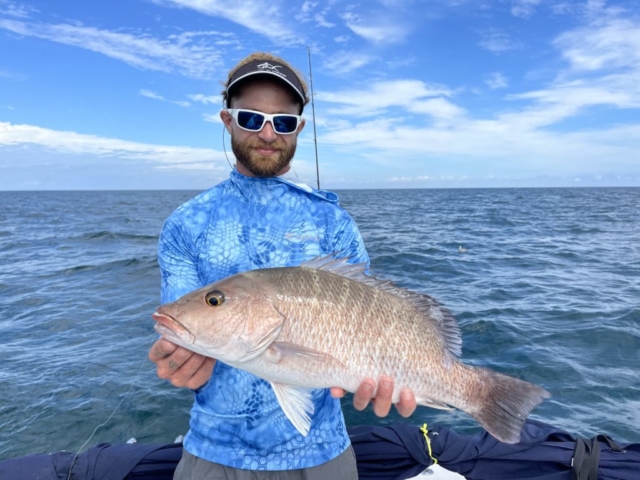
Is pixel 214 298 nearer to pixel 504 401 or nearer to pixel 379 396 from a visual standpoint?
pixel 379 396

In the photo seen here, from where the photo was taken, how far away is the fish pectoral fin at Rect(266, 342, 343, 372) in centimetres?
231

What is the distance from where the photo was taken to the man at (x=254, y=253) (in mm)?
2430

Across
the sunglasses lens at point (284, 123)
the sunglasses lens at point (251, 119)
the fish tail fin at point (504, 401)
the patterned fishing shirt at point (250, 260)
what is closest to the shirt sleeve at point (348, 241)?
the patterned fishing shirt at point (250, 260)

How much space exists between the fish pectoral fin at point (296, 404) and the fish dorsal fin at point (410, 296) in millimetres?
646

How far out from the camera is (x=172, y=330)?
2.25 metres

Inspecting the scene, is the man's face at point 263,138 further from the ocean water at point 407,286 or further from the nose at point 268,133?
the ocean water at point 407,286

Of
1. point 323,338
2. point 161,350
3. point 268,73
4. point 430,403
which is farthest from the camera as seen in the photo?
point 268,73

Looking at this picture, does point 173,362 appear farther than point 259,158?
No

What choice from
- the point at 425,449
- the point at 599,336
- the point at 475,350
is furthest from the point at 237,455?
the point at 599,336

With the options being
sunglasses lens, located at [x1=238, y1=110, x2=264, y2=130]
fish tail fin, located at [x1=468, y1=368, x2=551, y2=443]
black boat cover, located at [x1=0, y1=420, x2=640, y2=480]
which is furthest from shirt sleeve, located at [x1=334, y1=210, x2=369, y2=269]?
black boat cover, located at [x1=0, y1=420, x2=640, y2=480]

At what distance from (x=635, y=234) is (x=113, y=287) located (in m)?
23.3

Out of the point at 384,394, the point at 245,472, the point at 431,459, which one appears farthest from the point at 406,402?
the point at 431,459

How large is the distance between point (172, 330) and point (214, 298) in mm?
248

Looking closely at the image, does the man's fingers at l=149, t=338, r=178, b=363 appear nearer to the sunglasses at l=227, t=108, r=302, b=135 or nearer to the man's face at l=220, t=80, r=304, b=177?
the man's face at l=220, t=80, r=304, b=177
